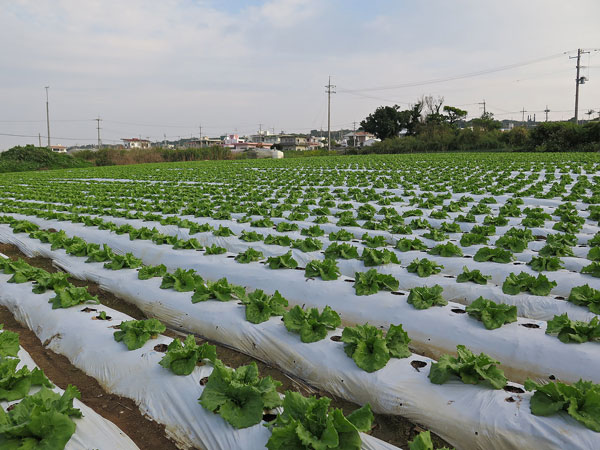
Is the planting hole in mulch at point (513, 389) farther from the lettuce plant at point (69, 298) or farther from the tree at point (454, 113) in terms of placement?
the tree at point (454, 113)

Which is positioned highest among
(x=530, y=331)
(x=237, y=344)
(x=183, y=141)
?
(x=183, y=141)

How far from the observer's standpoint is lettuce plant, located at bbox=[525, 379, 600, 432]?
2.61 meters

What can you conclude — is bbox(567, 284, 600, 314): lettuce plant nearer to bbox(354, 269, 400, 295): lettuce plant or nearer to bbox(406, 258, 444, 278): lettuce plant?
bbox(406, 258, 444, 278): lettuce plant

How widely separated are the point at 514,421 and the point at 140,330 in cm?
310

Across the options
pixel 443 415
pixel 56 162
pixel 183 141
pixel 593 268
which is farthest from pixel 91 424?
pixel 183 141

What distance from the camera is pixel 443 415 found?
299 centimetres

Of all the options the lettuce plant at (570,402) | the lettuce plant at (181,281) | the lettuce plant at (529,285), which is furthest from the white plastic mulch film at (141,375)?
the lettuce plant at (529,285)

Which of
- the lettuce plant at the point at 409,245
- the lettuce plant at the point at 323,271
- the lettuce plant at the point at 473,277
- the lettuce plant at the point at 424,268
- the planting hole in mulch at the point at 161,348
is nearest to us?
the planting hole in mulch at the point at 161,348

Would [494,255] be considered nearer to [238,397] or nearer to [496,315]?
[496,315]

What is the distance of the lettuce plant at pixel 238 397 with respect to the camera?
2852 millimetres

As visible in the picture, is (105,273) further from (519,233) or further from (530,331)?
(519,233)

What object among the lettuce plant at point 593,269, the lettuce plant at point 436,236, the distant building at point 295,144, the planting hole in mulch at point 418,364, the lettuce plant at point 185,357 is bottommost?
the planting hole in mulch at point 418,364

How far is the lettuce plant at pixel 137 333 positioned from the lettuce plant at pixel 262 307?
884 mm

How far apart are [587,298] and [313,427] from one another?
342 centimetres
